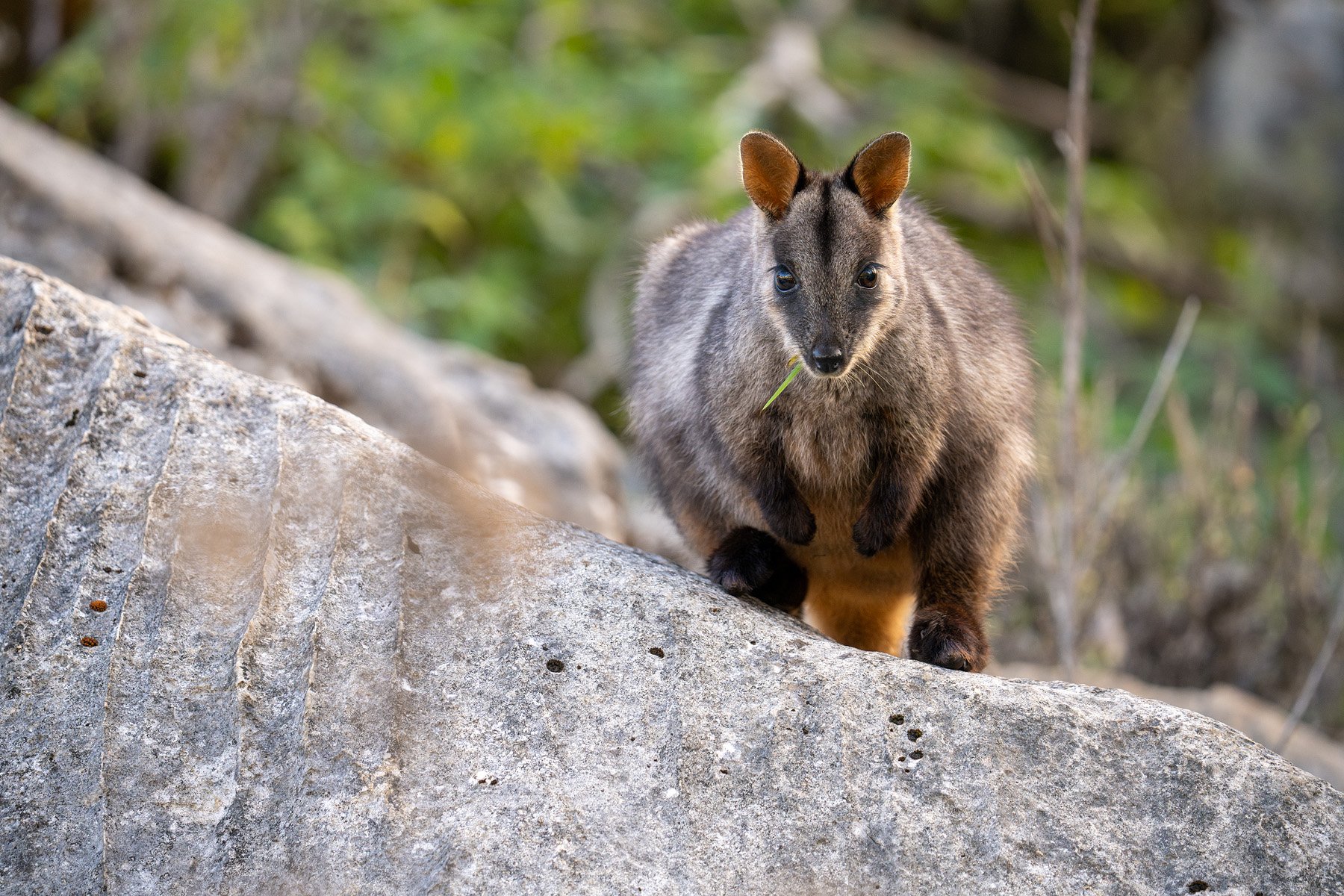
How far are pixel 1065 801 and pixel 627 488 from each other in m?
5.08

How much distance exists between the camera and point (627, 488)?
25.6 ft

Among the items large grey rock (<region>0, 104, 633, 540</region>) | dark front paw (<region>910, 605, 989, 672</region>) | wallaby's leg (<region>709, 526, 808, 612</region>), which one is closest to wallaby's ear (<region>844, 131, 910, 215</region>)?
wallaby's leg (<region>709, 526, 808, 612</region>)

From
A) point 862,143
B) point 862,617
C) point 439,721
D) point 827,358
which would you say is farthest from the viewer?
point 862,143

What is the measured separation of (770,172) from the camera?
375 cm

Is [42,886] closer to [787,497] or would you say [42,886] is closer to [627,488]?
[787,497]

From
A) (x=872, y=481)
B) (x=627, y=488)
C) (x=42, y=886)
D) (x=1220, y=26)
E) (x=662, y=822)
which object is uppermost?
(x=1220, y=26)

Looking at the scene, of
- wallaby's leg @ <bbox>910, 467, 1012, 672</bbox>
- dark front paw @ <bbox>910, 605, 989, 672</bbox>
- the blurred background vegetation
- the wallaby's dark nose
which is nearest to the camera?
the wallaby's dark nose

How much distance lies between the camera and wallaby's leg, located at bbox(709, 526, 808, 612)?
3691 mm

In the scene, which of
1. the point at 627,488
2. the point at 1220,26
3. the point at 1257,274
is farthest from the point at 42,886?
the point at 1220,26

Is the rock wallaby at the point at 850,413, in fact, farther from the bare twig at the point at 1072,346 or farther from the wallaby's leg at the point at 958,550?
the bare twig at the point at 1072,346

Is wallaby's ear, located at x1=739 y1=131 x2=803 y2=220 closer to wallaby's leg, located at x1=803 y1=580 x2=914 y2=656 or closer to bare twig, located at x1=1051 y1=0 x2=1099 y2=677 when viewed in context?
wallaby's leg, located at x1=803 y1=580 x2=914 y2=656

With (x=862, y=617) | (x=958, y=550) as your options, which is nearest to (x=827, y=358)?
(x=958, y=550)

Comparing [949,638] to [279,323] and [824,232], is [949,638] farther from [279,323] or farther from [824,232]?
[279,323]

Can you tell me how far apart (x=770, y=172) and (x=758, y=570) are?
43.7 inches
